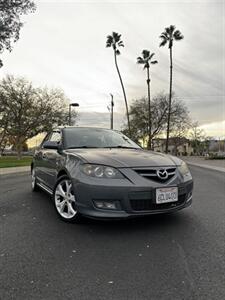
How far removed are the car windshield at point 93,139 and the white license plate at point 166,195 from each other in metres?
1.60

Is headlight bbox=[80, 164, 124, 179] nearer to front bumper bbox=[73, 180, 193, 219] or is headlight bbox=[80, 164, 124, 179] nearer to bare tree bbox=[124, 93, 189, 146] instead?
front bumper bbox=[73, 180, 193, 219]

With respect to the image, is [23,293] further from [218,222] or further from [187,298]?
[218,222]

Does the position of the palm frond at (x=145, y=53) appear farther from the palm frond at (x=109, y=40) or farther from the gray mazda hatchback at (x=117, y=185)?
the gray mazda hatchback at (x=117, y=185)

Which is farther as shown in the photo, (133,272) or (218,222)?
(218,222)

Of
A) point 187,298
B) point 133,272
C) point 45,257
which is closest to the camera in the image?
point 187,298

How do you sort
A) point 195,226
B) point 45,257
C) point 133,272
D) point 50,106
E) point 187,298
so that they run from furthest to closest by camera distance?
point 50,106
point 195,226
point 45,257
point 133,272
point 187,298

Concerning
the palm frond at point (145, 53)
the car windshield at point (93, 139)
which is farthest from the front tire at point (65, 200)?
the palm frond at point (145, 53)

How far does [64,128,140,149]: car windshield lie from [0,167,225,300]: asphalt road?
1.31 meters

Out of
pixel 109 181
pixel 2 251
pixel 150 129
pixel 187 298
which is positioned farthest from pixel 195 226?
pixel 150 129

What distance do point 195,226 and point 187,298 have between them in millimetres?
2007

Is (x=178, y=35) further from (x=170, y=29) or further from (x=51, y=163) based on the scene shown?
(x=51, y=163)

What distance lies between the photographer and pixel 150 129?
48.0m

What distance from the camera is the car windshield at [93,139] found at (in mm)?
4832

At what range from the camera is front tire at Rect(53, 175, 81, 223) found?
3.95m
